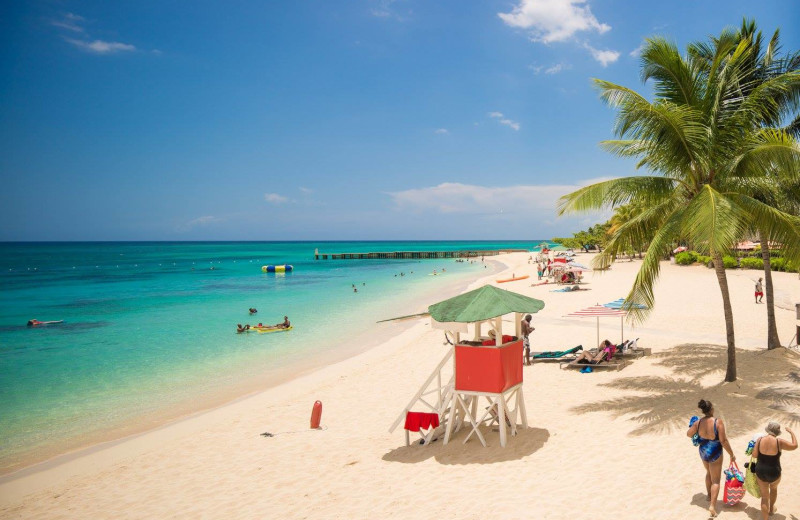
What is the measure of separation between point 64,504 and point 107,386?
8.09 meters

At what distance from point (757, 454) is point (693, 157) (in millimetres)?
6152

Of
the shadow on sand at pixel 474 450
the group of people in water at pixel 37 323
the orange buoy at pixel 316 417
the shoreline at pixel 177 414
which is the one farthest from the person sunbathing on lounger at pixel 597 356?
the group of people in water at pixel 37 323

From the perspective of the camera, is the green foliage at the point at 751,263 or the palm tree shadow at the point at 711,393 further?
the green foliage at the point at 751,263

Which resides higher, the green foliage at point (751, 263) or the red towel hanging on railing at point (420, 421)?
the green foliage at point (751, 263)

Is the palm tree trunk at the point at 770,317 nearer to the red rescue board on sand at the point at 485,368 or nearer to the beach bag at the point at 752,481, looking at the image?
the red rescue board on sand at the point at 485,368

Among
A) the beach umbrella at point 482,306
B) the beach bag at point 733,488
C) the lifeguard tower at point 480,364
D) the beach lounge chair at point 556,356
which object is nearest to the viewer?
the beach bag at point 733,488

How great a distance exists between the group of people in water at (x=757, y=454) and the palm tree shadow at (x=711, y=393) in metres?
2.45

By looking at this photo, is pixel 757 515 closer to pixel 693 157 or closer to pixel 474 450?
pixel 474 450

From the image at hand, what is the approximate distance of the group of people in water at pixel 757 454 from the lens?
484 cm

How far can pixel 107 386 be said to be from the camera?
14.5 meters

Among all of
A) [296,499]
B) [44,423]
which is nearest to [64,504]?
[296,499]

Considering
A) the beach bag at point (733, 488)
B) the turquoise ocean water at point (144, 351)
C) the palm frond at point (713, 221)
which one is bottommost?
the turquoise ocean water at point (144, 351)

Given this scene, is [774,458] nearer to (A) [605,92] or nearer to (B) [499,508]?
(B) [499,508]

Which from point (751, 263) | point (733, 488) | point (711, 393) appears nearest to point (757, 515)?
point (733, 488)
